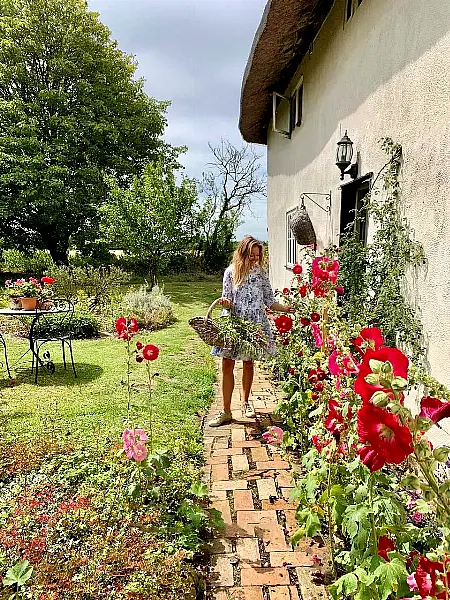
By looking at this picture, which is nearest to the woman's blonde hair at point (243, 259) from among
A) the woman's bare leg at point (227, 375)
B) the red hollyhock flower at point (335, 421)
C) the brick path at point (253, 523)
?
the woman's bare leg at point (227, 375)

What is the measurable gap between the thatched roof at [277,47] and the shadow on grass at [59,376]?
15.5 feet

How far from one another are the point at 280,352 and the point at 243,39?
7077 millimetres

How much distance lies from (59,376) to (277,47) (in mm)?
5213

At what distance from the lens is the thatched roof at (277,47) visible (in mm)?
5051

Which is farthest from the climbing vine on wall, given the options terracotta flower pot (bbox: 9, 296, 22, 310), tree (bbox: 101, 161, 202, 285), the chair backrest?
tree (bbox: 101, 161, 202, 285)

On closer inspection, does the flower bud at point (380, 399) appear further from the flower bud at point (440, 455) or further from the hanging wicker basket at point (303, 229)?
the hanging wicker basket at point (303, 229)

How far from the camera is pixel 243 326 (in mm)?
3875

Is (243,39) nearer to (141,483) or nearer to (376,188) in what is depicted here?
(376,188)

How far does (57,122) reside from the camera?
1445 centimetres

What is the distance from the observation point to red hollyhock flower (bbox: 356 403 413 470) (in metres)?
0.78

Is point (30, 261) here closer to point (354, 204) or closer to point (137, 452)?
point (354, 204)

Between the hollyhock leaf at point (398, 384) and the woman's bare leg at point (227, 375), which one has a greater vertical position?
the hollyhock leaf at point (398, 384)

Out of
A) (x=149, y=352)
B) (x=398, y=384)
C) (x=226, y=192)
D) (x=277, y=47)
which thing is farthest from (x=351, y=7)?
(x=226, y=192)

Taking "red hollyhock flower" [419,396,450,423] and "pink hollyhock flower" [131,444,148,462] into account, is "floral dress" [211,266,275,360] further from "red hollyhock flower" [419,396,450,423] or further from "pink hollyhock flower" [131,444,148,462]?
"red hollyhock flower" [419,396,450,423]
